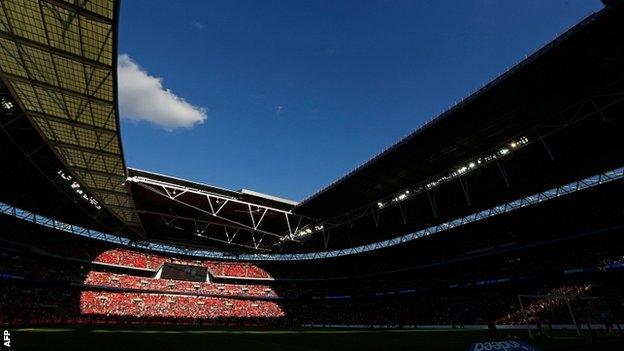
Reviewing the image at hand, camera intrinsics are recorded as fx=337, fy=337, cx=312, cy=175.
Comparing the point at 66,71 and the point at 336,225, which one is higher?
the point at 66,71

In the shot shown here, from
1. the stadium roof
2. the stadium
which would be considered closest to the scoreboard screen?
the stadium

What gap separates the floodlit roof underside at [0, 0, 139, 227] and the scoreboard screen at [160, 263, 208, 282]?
37734 millimetres

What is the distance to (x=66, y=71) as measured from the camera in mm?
15930

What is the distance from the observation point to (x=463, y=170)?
24.9 meters

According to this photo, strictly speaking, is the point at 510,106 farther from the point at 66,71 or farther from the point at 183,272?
the point at 183,272

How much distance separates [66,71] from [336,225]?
84.9ft

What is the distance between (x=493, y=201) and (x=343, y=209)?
14.6 m

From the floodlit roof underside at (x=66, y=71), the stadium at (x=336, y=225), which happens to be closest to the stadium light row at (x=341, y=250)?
the stadium at (x=336, y=225)

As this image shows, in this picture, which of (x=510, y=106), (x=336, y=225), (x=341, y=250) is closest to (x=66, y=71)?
(x=510, y=106)

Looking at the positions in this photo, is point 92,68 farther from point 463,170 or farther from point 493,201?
point 493,201

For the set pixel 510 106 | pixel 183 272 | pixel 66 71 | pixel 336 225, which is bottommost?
pixel 336 225

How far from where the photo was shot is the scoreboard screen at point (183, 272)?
56844 mm

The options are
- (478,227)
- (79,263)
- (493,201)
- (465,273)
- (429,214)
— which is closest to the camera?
(493,201)

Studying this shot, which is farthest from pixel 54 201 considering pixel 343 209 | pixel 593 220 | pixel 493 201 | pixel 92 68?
pixel 593 220
